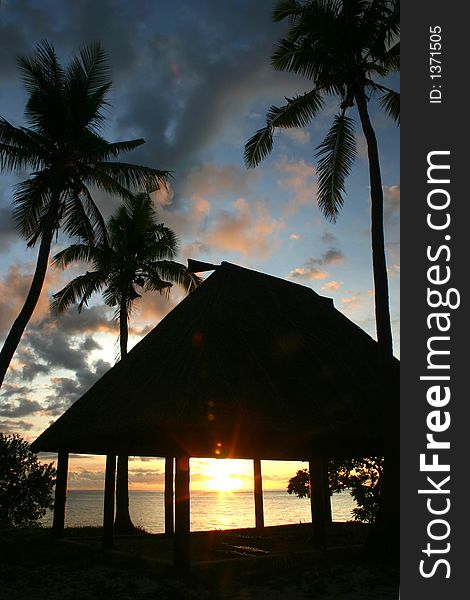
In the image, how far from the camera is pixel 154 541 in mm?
15898

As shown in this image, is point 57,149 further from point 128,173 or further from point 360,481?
point 360,481

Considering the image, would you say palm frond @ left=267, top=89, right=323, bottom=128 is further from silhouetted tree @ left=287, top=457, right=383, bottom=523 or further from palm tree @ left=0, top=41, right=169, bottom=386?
silhouetted tree @ left=287, top=457, right=383, bottom=523

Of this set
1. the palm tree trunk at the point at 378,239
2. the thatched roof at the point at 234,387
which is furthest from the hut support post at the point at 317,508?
the palm tree trunk at the point at 378,239

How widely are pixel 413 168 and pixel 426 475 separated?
3.85 m

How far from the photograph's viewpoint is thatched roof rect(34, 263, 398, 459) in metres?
10.4

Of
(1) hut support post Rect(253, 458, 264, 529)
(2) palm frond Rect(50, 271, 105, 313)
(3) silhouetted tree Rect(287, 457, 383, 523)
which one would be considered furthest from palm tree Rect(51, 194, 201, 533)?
(3) silhouetted tree Rect(287, 457, 383, 523)

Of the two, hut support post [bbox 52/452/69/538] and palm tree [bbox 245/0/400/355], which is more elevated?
palm tree [bbox 245/0/400/355]

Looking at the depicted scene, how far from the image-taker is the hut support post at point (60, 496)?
14.9 metres

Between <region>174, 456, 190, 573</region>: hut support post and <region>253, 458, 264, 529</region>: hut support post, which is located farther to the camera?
<region>253, 458, 264, 529</region>: hut support post

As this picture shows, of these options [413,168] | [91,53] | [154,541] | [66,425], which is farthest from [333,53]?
[154,541]

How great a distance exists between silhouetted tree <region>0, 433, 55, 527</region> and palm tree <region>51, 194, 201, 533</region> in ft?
19.8

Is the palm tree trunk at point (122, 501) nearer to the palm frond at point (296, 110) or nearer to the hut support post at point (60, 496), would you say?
the hut support post at point (60, 496)

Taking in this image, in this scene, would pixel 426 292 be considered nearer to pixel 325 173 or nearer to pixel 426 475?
pixel 426 475

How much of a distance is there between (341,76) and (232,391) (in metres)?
10.1
